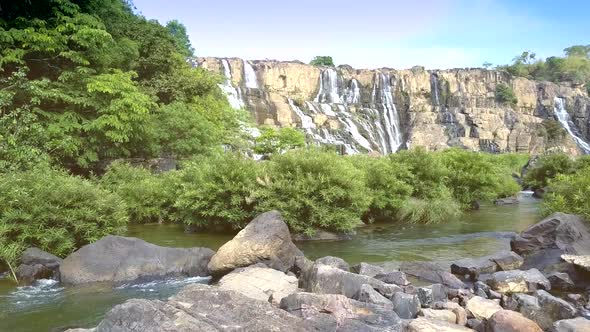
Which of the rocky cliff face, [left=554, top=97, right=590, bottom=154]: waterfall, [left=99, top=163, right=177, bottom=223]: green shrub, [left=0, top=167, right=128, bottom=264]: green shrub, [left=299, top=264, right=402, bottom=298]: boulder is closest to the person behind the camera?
[left=299, top=264, right=402, bottom=298]: boulder

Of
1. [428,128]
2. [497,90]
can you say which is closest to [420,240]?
[428,128]

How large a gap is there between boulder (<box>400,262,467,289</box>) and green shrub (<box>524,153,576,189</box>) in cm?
2562

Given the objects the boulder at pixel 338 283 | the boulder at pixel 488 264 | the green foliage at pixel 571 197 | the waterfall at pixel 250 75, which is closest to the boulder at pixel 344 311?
the boulder at pixel 338 283

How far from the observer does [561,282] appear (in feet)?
31.1

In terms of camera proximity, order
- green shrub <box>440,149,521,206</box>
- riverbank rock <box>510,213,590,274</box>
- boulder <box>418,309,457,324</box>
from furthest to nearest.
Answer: green shrub <box>440,149,521,206</box> → riverbank rock <box>510,213,590,274</box> → boulder <box>418,309,457,324</box>

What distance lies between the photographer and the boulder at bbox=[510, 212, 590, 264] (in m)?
11.4

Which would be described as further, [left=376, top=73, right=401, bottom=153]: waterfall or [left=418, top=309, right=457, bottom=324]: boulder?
[left=376, top=73, right=401, bottom=153]: waterfall

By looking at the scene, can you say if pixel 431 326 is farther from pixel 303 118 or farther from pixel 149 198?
pixel 303 118

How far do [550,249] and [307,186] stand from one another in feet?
21.8

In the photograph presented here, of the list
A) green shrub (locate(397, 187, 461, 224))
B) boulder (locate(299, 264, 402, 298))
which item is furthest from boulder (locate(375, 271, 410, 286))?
green shrub (locate(397, 187, 461, 224))

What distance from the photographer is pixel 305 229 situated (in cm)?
1484

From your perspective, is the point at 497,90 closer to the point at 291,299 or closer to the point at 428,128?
the point at 428,128

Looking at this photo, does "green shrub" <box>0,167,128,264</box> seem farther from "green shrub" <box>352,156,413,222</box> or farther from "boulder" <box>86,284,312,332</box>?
"green shrub" <box>352,156,413,222</box>

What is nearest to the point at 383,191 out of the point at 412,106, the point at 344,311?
the point at 344,311
